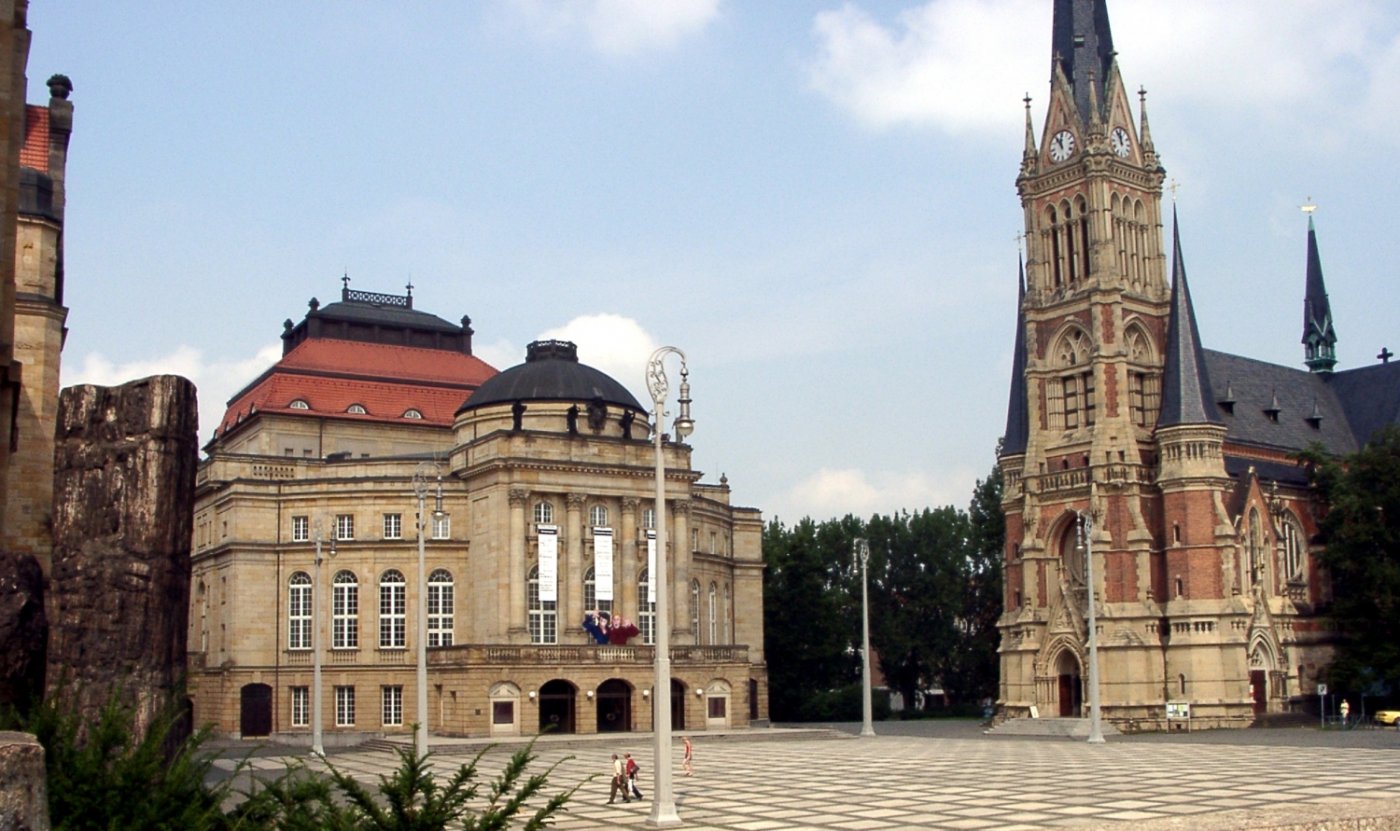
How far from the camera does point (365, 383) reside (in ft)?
278

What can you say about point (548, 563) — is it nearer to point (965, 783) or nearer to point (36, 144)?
point (36, 144)

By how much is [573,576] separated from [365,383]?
2153 cm

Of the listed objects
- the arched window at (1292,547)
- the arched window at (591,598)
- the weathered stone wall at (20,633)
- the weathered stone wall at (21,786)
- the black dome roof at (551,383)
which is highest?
the black dome roof at (551,383)

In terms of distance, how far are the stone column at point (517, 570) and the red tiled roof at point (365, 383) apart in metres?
17.3

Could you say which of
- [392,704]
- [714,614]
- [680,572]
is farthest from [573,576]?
[714,614]

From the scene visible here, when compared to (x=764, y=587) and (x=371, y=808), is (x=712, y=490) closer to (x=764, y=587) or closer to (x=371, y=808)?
(x=764, y=587)

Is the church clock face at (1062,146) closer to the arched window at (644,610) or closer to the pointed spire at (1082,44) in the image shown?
the pointed spire at (1082,44)

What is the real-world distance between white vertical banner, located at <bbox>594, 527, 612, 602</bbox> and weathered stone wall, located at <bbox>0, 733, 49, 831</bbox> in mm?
62359

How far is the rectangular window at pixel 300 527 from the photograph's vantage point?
72.4 metres

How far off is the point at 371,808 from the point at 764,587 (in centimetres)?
8486

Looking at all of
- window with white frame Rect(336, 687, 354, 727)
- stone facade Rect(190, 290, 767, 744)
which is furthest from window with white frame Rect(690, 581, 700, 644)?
window with white frame Rect(336, 687, 354, 727)

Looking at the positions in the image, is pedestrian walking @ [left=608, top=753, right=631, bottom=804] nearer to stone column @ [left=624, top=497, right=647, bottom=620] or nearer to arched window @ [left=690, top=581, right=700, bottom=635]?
stone column @ [left=624, top=497, right=647, bottom=620]

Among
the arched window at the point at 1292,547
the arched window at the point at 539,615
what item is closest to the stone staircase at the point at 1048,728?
the arched window at the point at 1292,547

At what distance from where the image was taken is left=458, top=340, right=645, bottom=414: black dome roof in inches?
2940
